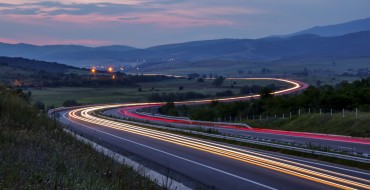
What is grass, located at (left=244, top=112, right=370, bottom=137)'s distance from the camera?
118 feet

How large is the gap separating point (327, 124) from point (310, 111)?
13805 millimetres

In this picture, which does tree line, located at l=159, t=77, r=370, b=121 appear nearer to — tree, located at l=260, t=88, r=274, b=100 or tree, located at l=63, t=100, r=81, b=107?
tree, located at l=260, t=88, r=274, b=100

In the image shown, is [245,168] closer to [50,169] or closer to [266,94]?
[50,169]

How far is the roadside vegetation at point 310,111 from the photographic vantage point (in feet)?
127

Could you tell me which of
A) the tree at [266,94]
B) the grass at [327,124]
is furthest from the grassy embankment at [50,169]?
the tree at [266,94]

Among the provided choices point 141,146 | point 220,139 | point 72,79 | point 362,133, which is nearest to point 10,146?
point 141,146

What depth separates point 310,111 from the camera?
5453 centimetres

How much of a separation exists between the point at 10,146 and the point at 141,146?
18763 mm

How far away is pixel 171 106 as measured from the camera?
8538 cm

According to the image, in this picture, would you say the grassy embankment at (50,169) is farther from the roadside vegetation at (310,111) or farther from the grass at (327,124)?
the roadside vegetation at (310,111)

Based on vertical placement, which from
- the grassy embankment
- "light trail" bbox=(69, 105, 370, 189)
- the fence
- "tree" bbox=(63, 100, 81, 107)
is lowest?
"tree" bbox=(63, 100, 81, 107)

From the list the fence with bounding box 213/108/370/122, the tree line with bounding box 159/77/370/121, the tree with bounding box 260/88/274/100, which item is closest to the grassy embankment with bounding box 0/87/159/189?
the fence with bounding box 213/108/370/122

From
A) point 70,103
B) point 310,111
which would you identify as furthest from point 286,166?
point 70,103

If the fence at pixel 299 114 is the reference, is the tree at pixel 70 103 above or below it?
below
